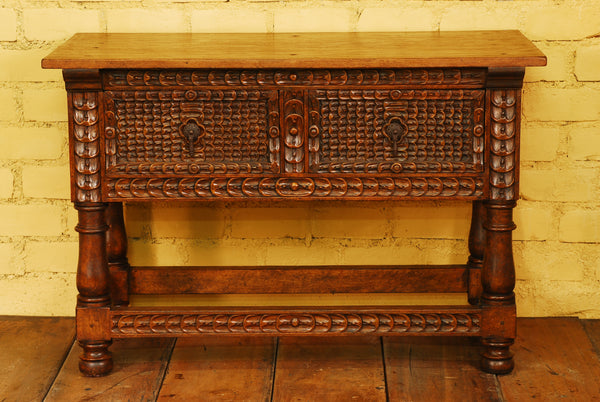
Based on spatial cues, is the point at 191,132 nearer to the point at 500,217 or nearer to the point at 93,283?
the point at 93,283

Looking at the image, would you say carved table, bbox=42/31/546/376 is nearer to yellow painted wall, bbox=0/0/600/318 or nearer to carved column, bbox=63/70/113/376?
carved column, bbox=63/70/113/376

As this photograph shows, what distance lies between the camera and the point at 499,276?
250 centimetres

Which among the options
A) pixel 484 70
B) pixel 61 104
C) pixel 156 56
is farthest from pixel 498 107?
pixel 61 104

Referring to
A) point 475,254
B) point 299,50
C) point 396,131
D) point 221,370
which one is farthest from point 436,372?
point 299,50

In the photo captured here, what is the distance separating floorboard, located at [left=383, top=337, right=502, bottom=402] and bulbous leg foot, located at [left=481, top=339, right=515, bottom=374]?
3 centimetres

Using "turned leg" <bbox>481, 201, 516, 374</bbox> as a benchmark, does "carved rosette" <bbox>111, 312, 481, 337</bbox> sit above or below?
below

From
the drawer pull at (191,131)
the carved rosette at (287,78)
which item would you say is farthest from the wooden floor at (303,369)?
the carved rosette at (287,78)

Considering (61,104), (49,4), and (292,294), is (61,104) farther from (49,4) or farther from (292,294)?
(292,294)

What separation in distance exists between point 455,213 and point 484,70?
734 mm

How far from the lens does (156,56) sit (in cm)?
237

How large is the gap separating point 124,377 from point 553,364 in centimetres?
126

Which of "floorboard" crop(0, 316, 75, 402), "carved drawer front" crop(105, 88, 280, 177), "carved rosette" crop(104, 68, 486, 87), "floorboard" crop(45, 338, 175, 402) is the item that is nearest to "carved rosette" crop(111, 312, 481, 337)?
"floorboard" crop(45, 338, 175, 402)

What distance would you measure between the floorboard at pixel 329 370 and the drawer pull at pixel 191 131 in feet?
2.38

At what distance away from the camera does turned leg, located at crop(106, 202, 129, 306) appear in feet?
9.29
